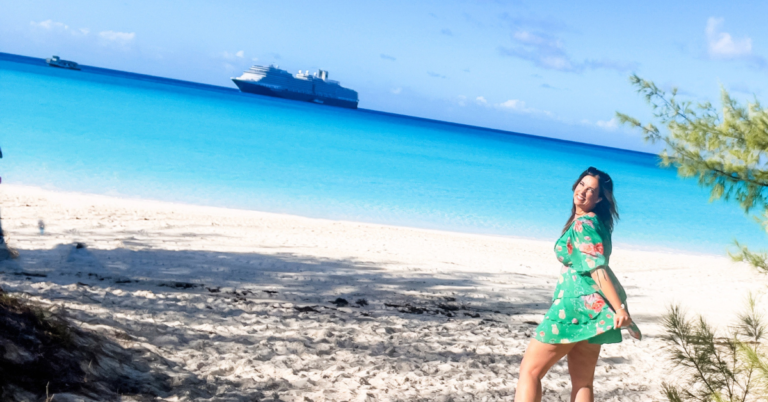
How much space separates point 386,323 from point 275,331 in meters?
1.21

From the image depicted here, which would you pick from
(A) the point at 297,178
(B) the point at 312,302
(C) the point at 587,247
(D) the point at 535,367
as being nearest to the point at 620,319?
(C) the point at 587,247

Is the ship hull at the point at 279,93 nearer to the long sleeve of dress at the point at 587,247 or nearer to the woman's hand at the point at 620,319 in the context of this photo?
the long sleeve of dress at the point at 587,247

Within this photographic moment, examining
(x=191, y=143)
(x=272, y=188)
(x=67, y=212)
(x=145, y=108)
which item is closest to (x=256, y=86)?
(x=145, y=108)

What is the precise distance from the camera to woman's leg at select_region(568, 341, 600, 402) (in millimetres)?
3245

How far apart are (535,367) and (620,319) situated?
1.78 ft

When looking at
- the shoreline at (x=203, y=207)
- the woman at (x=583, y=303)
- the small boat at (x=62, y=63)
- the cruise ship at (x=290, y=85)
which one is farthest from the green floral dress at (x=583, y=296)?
the small boat at (x=62, y=63)

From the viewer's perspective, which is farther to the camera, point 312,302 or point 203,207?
point 203,207

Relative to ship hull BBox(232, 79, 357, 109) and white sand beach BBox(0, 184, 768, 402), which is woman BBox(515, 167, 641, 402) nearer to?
white sand beach BBox(0, 184, 768, 402)

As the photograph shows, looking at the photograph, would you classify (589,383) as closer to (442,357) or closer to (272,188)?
(442,357)

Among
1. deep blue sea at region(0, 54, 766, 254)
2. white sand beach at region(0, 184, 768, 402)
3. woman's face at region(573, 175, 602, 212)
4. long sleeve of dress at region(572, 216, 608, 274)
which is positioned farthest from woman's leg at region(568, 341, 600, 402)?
deep blue sea at region(0, 54, 766, 254)

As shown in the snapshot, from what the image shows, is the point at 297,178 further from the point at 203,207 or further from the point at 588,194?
the point at 588,194

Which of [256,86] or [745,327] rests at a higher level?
[256,86]

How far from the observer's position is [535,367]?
10.6 feet

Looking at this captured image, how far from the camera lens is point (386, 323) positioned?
6043mm
